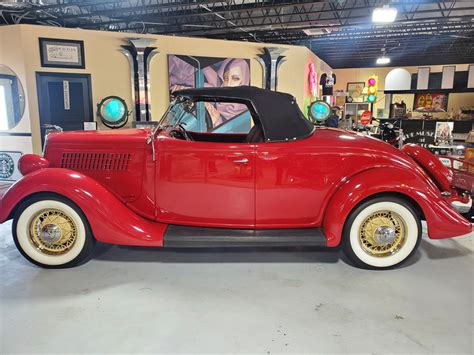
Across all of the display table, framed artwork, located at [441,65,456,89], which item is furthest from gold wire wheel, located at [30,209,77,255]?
framed artwork, located at [441,65,456,89]

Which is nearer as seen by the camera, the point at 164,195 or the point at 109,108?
the point at 164,195

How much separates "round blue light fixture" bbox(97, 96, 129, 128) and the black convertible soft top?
426 centimetres

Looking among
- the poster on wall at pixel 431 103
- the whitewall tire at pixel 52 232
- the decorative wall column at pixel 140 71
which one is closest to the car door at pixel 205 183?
the whitewall tire at pixel 52 232

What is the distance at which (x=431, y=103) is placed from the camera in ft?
44.5

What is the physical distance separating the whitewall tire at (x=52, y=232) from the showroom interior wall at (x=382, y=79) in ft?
57.5

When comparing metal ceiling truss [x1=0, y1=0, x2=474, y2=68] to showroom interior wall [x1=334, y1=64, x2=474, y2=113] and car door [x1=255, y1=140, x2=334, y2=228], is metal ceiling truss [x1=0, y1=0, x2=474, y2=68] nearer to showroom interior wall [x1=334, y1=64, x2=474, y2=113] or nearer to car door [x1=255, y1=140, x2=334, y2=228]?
showroom interior wall [x1=334, y1=64, x2=474, y2=113]

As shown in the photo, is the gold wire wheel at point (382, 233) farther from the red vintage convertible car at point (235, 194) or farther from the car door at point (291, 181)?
the car door at point (291, 181)

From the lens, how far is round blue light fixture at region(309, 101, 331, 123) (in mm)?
8453

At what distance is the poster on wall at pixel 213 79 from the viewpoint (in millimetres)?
7504

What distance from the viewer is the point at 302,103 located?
873 cm

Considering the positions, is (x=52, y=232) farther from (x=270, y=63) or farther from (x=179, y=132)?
(x=270, y=63)

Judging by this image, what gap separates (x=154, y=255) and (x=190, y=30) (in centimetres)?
991

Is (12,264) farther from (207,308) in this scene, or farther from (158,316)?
(207,308)

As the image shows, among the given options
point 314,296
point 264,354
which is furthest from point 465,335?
point 264,354
